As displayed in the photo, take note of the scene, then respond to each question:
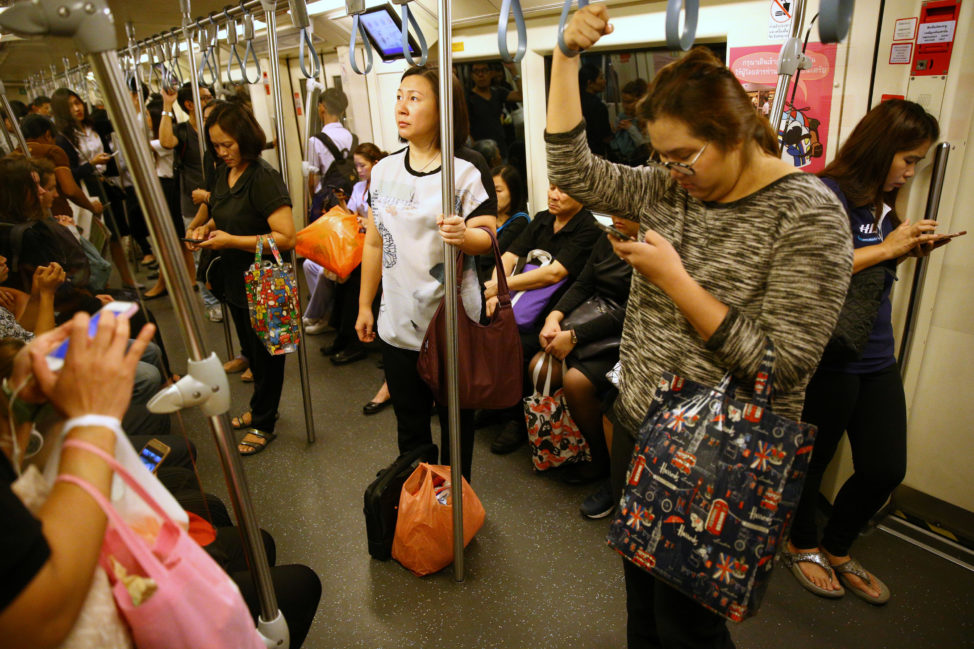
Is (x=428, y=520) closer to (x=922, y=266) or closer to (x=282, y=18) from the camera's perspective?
(x=922, y=266)

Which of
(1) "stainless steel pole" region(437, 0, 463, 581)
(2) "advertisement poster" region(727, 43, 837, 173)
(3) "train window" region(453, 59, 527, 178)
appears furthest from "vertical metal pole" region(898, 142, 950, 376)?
(3) "train window" region(453, 59, 527, 178)

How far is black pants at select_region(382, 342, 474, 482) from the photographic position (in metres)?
2.34

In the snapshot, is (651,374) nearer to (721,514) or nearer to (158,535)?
(721,514)

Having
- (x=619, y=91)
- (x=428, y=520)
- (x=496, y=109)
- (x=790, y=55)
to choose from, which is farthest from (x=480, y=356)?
(x=496, y=109)

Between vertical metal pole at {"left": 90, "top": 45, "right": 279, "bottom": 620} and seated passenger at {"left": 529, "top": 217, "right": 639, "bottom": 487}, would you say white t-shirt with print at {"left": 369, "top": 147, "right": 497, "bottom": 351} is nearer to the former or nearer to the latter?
seated passenger at {"left": 529, "top": 217, "right": 639, "bottom": 487}

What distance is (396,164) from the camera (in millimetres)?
2168

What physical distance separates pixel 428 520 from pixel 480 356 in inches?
26.5

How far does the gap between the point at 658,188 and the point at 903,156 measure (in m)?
1.18

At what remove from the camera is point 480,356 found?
213 cm

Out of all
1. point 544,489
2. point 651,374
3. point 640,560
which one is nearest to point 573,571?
point 544,489

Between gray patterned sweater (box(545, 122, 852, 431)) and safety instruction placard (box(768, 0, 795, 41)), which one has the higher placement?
safety instruction placard (box(768, 0, 795, 41))

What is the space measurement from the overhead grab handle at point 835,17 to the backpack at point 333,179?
14.6 feet

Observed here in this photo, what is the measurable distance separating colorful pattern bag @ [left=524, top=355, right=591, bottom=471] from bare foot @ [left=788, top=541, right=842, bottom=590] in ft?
3.28

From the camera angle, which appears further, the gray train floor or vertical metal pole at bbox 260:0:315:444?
vertical metal pole at bbox 260:0:315:444
